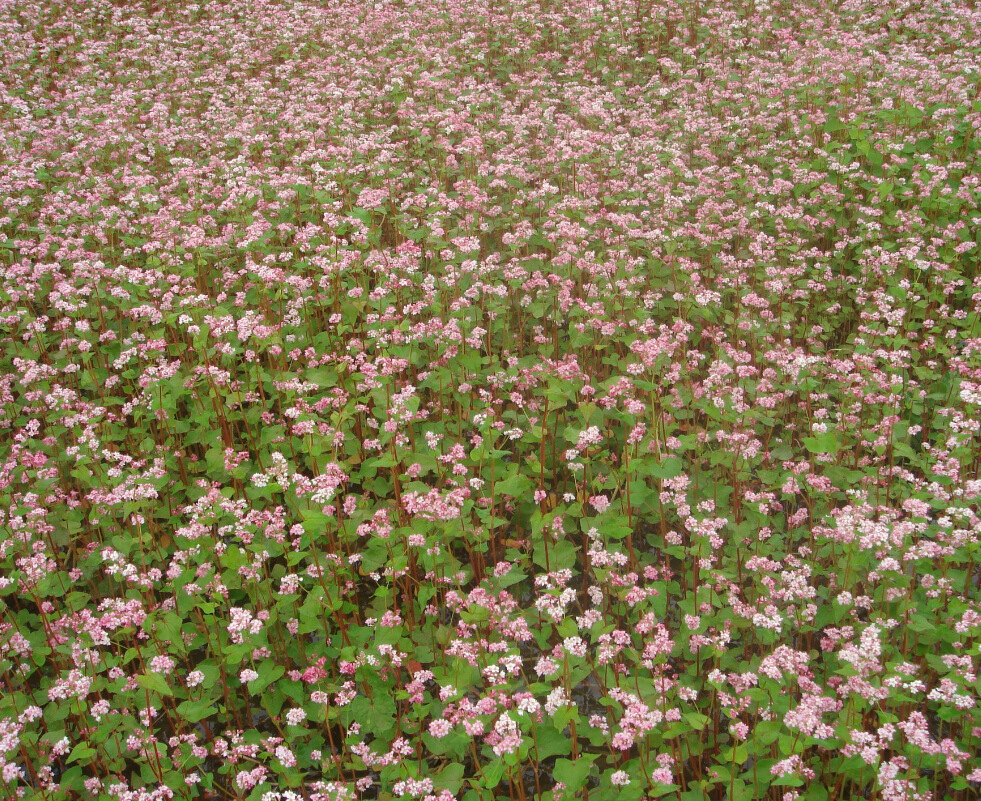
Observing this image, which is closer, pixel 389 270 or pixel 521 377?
pixel 521 377

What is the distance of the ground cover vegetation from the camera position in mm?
4148

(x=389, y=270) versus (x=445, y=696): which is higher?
(x=389, y=270)

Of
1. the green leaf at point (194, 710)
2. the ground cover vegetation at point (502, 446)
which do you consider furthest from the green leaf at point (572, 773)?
the green leaf at point (194, 710)

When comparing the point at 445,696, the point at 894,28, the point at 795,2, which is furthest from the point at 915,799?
the point at 795,2

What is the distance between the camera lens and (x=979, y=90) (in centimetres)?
960

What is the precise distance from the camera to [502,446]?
20.4ft

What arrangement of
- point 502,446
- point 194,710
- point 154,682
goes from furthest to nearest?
point 502,446, point 194,710, point 154,682

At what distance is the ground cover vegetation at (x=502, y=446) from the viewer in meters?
4.15

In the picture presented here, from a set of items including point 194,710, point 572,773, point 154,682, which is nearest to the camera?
point 572,773

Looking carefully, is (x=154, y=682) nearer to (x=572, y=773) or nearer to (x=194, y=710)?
(x=194, y=710)

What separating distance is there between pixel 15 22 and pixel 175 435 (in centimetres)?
1411

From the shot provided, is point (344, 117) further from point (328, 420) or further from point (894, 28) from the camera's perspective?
point (894, 28)

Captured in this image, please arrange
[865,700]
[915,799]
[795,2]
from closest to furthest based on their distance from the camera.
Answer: [915,799], [865,700], [795,2]

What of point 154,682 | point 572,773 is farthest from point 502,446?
point 154,682
